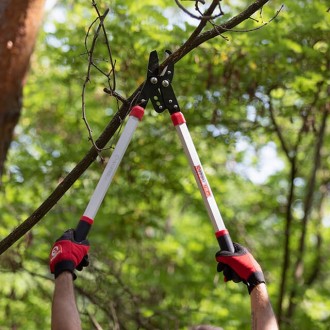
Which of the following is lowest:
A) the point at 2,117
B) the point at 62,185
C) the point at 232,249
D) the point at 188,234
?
the point at 232,249

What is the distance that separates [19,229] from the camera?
292cm

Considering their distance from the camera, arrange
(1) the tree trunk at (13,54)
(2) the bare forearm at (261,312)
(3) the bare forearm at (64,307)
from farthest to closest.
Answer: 1. (1) the tree trunk at (13,54)
2. (2) the bare forearm at (261,312)
3. (3) the bare forearm at (64,307)

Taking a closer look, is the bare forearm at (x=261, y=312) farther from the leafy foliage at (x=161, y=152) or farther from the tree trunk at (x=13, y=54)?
the tree trunk at (x=13, y=54)

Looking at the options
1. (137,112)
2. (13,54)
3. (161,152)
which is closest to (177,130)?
(137,112)

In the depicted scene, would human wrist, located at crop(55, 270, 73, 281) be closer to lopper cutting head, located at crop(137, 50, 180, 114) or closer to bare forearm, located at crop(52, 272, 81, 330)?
bare forearm, located at crop(52, 272, 81, 330)

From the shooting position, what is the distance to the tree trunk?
15.0 feet

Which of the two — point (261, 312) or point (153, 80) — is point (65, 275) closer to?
point (261, 312)

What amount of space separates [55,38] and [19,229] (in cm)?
369

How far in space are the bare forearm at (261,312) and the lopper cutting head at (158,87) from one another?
923mm

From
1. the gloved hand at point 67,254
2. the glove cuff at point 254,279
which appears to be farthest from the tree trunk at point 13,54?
the glove cuff at point 254,279

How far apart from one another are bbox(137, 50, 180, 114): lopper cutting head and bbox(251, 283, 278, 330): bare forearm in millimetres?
923

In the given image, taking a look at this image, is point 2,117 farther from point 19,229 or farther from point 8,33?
point 19,229

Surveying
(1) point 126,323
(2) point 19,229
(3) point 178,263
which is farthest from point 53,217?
(2) point 19,229

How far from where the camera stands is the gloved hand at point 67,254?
2473 millimetres
